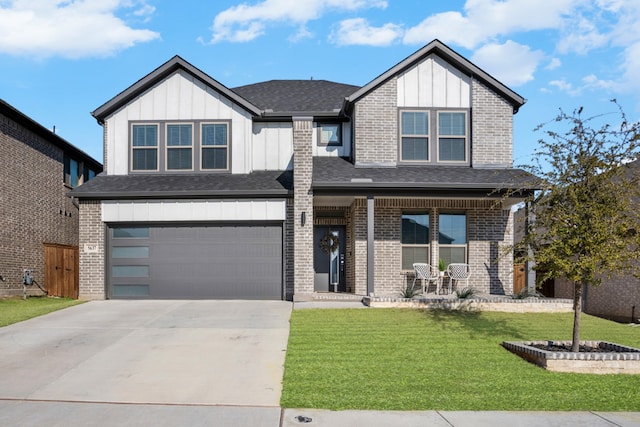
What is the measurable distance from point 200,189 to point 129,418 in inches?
382

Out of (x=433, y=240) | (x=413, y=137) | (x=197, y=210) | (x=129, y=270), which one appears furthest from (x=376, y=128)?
(x=129, y=270)

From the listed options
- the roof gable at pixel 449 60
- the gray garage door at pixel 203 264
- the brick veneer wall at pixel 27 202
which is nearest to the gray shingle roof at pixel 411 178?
the roof gable at pixel 449 60

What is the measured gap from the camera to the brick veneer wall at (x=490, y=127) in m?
16.0

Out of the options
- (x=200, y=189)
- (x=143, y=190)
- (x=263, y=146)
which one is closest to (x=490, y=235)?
(x=263, y=146)

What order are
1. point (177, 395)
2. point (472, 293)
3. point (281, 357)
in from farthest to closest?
point (472, 293) < point (281, 357) < point (177, 395)

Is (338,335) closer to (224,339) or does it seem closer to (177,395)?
(224,339)

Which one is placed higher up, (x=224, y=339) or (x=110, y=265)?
(x=110, y=265)

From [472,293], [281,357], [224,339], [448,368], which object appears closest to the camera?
[448,368]

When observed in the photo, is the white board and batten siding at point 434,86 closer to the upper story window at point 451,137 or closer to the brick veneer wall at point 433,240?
the upper story window at point 451,137

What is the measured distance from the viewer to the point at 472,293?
1403 cm

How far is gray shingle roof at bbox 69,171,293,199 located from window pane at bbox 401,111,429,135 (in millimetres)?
3587

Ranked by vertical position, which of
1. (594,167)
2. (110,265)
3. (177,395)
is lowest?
(177,395)

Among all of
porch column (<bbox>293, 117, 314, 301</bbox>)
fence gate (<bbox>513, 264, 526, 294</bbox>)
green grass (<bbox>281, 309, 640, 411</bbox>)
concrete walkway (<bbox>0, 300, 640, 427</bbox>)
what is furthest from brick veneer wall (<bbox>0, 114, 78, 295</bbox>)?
fence gate (<bbox>513, 264, 526, 294</bbox>)

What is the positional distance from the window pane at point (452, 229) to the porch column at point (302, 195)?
152 inches
